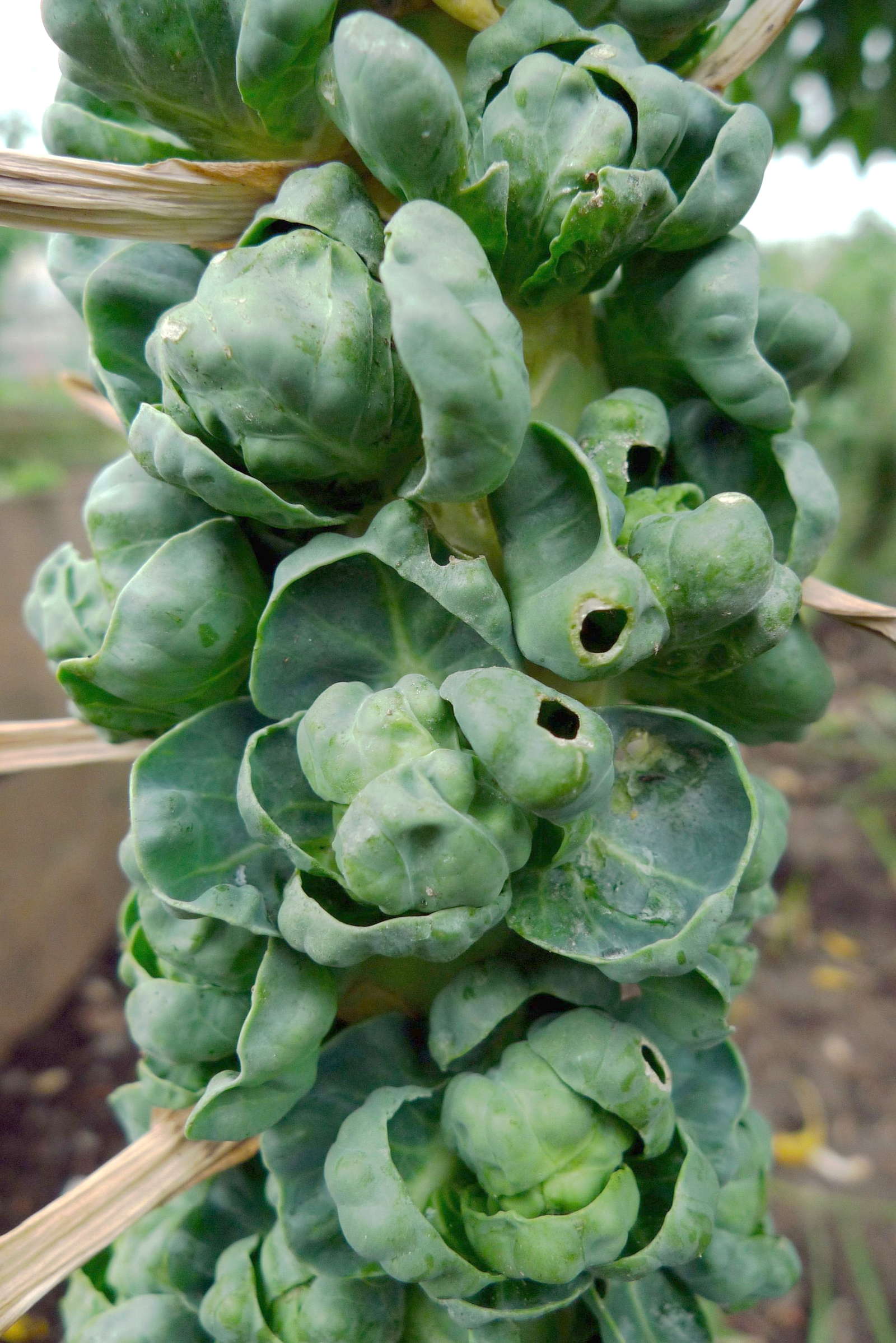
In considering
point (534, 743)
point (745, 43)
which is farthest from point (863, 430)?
point (534, 743)

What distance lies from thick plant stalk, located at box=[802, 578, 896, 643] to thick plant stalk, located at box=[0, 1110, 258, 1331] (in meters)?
0.59

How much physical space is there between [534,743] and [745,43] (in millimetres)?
564

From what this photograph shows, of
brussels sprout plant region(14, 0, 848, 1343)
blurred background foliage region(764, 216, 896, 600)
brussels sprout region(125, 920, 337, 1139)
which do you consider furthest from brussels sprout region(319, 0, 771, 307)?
blurred background foliage region(764, 216, 896, 600)

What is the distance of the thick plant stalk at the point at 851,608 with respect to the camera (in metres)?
0.74

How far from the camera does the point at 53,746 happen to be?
0.86m

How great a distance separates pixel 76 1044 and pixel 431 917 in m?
2.03

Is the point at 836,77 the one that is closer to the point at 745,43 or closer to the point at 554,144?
the point at 745,43

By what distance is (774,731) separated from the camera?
77 centimetres

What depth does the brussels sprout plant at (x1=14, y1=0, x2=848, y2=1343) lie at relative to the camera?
530 mm

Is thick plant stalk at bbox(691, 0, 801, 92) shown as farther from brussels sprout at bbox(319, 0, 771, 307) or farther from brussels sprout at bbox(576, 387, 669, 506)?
brussels sprout at bbox(576, 387, 669, 506)

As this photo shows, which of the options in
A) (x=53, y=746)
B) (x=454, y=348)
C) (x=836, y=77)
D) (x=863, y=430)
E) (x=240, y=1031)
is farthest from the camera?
(x=863, y=430)

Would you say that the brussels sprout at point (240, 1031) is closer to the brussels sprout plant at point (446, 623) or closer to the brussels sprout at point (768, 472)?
the brussels sprout plant at point (446, 623)

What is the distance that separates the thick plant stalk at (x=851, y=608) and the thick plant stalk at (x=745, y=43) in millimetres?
378

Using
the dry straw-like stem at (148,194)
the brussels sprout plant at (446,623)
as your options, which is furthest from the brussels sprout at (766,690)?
the dry straw-like stem at (148,194)
